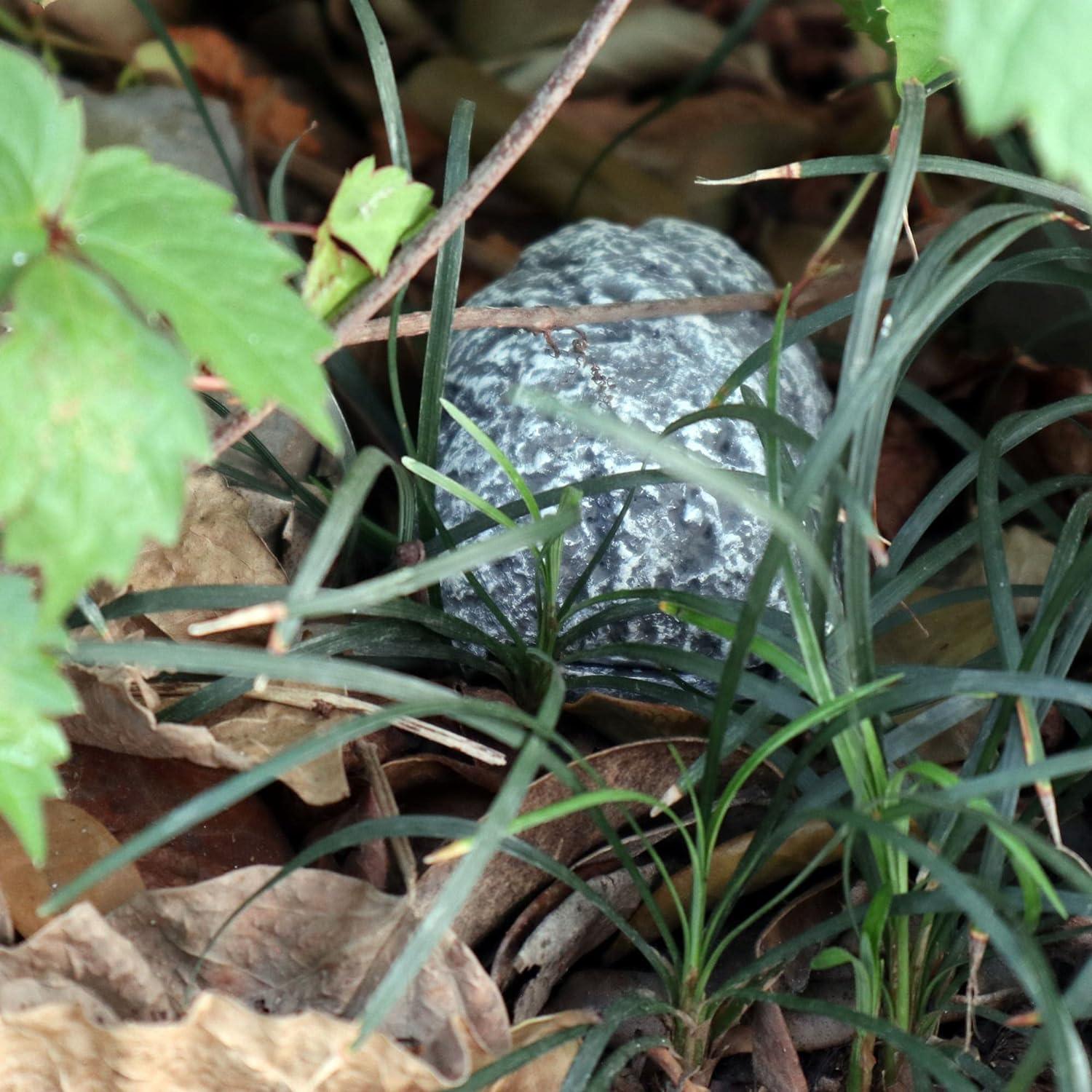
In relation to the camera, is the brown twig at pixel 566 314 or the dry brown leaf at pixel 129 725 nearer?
the dry brown leaf at pixel 129 725

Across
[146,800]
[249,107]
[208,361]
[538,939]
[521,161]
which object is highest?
[249,107]

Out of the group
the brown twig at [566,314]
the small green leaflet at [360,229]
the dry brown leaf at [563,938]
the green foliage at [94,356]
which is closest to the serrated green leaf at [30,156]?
the green foliage at [94,356]

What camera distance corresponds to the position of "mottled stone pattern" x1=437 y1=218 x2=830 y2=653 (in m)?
1.14

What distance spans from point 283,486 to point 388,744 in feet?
1.25

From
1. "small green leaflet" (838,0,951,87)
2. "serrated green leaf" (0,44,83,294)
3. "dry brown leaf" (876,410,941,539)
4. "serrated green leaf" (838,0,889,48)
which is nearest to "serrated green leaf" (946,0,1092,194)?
"small green leaflet" (838,0,951,87)

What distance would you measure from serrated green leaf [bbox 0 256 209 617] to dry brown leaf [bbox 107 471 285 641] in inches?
19.5

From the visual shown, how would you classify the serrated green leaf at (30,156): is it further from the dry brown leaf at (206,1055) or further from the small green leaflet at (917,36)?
the small green leaflet at (917,36)

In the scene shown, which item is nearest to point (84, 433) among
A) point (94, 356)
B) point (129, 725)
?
point (94, 356)

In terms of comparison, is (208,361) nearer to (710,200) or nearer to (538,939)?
(538,939)

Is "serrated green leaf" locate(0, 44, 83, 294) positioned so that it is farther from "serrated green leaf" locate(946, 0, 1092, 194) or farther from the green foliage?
"serrated green leaf" locate(946, 0, 1092, 194)

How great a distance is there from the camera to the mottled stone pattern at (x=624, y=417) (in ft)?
3.73

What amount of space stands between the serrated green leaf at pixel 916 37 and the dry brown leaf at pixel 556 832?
0.60 m

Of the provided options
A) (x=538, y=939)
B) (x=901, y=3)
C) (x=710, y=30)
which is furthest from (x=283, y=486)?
(x=710, y=30)

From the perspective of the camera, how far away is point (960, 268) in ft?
2.40
